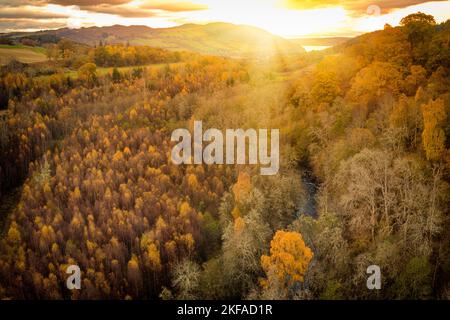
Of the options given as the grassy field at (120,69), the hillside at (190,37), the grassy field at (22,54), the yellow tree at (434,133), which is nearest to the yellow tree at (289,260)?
the yellow tree at (434,133)

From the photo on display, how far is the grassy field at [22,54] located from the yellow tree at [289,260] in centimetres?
7577

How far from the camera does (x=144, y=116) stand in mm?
74875

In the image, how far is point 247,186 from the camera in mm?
38812

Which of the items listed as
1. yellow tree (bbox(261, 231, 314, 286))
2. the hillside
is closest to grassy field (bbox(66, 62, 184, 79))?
the hillside

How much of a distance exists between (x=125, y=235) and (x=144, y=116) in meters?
37.3

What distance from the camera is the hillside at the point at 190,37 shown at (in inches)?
3627

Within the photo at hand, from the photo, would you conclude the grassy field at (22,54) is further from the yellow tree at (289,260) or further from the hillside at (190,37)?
the yellow tree at (289,260)

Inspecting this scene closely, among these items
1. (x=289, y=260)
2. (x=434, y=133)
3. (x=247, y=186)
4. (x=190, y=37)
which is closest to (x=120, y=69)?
(x=190, y=37)

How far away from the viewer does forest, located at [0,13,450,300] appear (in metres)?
27.4

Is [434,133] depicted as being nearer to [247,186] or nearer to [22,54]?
[247,186]
